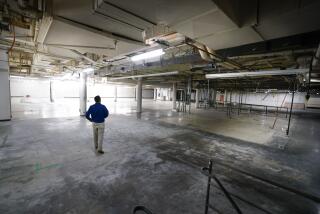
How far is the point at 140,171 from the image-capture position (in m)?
2.81

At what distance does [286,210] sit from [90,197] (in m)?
2.54

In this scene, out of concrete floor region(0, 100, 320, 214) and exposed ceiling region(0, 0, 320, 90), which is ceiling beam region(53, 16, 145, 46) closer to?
exposed ceiling region(0, 0, 320, 90)

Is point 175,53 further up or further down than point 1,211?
further up

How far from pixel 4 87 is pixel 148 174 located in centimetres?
700

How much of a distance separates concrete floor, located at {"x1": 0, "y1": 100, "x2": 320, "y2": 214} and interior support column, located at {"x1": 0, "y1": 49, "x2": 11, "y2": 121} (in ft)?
6.54

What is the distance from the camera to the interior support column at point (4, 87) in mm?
5973

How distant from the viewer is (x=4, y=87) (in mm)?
6121

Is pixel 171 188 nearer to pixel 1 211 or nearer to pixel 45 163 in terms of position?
pixel 1 211

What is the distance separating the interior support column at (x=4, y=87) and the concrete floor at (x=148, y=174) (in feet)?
6.54

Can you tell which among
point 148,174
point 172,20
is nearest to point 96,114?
point 148,174

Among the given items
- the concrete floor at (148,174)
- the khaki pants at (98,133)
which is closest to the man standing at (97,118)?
the khaki pants at (98,133)

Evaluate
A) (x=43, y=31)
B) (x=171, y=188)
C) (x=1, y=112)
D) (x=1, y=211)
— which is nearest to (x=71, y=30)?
(x=43, y=31)

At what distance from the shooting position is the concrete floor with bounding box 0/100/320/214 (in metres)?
1.99

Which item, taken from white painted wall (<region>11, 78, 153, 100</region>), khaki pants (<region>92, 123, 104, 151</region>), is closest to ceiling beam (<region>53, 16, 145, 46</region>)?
khaki pants (<region>92, 123, 104, 151</region>)
